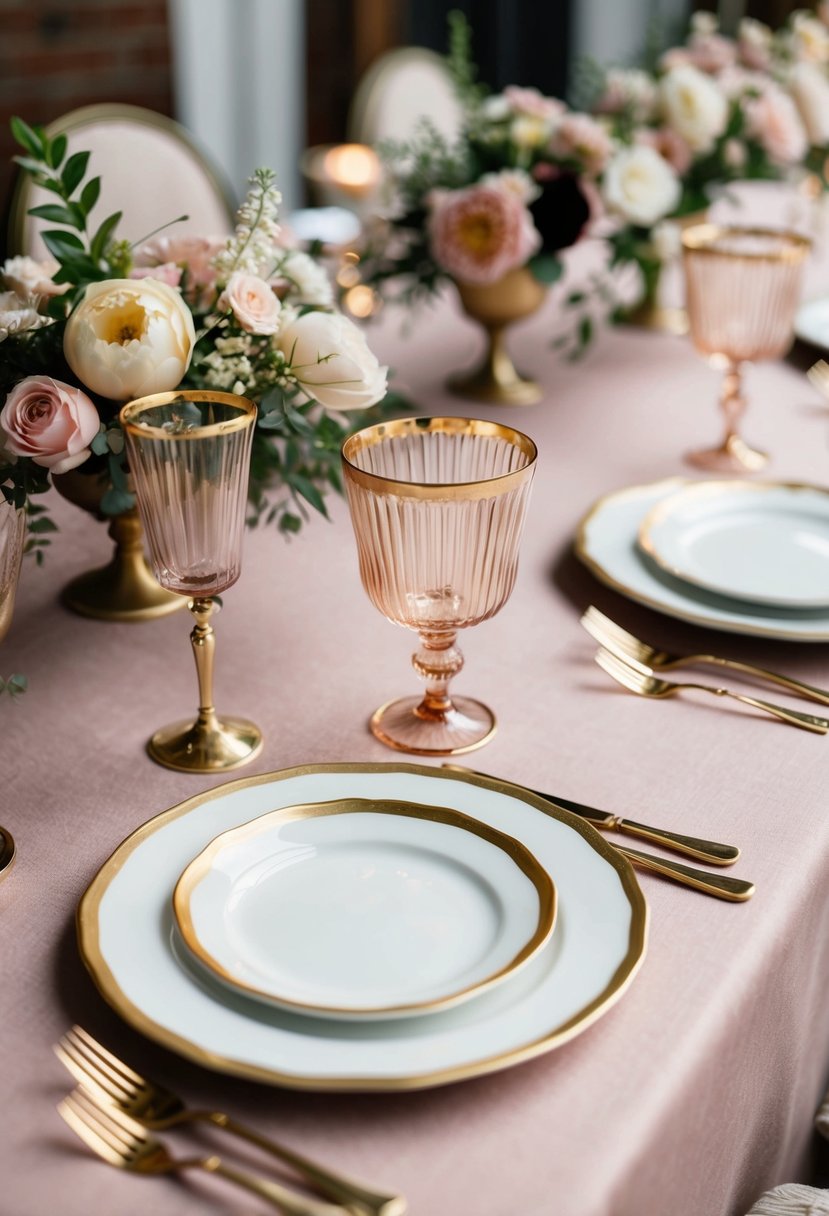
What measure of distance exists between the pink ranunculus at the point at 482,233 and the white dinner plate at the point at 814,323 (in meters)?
0.44

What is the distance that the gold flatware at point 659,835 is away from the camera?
2.41ft

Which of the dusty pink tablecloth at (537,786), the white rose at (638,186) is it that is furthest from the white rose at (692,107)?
the dusty pink tablecloth at (537,786)

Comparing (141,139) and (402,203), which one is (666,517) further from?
(141,139)

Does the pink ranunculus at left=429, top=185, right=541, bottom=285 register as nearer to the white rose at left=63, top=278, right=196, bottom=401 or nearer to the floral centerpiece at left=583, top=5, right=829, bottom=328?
the floral centerpiece at left=583, top=5, right=829, bottom=328

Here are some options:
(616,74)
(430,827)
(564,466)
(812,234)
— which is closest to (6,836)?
(430,827)

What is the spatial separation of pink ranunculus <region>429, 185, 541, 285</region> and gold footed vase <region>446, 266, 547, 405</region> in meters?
0.05

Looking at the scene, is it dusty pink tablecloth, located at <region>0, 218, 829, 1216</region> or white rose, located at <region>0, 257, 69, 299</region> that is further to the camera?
white rose, located at <region>0, 257, 69, 299</region>

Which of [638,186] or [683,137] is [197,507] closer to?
[638,186]

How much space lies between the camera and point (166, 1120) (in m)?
0.55

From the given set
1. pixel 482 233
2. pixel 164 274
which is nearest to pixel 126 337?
pixel 164 274

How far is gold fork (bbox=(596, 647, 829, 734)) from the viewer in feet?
2.88

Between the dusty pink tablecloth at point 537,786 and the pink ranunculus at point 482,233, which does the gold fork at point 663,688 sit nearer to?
the dusty pink tablecloth at point 537,786

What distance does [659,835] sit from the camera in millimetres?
748

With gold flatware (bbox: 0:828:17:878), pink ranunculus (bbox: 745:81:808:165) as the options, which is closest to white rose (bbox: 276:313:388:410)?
gold flatware (bbox: 0:828:17:878)
